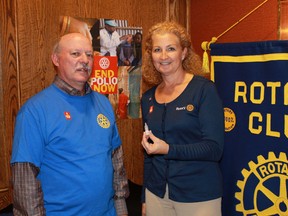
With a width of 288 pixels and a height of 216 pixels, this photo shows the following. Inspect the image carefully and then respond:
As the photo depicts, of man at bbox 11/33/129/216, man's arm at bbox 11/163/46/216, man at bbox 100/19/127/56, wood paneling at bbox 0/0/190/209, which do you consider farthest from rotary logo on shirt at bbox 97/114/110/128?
man at bbox 100/19/127/56

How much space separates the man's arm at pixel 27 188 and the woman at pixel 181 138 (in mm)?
483

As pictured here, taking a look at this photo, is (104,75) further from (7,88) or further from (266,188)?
(266,188)

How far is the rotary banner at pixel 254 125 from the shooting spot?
5.97ft

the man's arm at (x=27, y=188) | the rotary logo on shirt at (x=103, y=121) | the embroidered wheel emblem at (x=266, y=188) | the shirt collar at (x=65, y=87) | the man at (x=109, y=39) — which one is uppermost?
the man at (x=109, y=39)

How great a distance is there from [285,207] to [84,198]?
1035 mm

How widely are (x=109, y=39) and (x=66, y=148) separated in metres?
1.43

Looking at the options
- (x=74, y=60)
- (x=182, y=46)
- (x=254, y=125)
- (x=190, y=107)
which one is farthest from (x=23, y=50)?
(x=254, y=125)

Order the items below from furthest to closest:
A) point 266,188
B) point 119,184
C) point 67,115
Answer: point 266,188, point 119,184, point 67,115

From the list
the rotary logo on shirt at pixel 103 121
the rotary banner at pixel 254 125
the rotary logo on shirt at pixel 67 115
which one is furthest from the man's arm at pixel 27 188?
the rotary banner at pixel 254 125

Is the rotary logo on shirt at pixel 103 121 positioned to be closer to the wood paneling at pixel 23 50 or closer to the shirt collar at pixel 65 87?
the shirt collar at pixel 65 87

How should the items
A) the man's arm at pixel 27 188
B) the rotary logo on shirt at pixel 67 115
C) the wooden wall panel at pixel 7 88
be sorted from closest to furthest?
the man's arm at pixel 27 188, the rotary logo on shirt at pixel 67 115, the wooden wall panel at pixel 7 88

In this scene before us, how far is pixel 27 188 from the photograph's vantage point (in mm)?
1423

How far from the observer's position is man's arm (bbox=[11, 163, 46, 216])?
142 cm

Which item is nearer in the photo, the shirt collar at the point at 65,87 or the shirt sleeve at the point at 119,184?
the shirt collar at the point at 65,87
